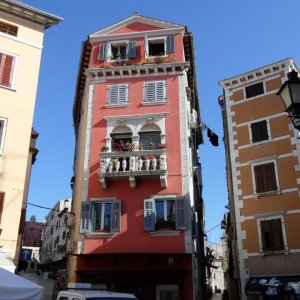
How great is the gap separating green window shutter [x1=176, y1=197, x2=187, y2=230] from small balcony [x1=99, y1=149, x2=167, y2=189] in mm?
1212

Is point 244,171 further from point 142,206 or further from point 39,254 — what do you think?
point 39,254

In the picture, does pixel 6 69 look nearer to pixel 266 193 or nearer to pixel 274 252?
pixel 266 193

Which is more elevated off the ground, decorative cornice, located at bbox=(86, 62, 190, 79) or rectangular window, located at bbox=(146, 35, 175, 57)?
rectangular window, located at bbox=(146, 35, 175, 57)

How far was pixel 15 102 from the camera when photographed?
17188 millimetres

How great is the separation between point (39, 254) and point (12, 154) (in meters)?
95.4

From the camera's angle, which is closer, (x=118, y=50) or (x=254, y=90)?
(x=118, y=50)

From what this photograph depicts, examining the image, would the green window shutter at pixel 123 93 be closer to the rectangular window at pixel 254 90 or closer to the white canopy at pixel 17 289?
the rectangular window at pixel 254 90

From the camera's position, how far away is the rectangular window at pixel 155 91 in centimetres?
2256

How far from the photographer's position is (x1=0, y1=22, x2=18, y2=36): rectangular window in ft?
59.9

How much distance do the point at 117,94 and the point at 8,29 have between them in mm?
7168

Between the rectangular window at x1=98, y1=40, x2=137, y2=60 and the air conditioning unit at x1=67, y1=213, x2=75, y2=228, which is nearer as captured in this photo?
the air conditioning unit at x1=67, y1=213, x2=75, y2=228

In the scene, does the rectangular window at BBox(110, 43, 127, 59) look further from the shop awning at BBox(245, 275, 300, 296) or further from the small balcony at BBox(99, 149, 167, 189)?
the shop awning at BBox(245, 275, 300, 296)

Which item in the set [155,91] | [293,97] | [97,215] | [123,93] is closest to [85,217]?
[97,215]

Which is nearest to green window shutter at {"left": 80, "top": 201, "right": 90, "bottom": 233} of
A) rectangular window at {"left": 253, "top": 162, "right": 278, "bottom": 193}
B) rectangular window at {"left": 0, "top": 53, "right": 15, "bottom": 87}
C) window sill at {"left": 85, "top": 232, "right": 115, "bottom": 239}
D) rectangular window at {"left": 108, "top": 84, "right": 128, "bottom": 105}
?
window sill at {"left": 85, "top": 232, "right": 115, "bottom": 239}
